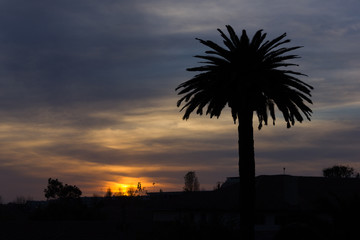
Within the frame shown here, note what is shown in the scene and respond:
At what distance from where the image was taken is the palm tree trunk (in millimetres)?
42062

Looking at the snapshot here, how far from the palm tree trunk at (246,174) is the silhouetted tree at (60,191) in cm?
11913

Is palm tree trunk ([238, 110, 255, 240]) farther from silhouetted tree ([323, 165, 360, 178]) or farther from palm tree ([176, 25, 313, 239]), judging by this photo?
silhouetted tree ([323, 165, 360, 178])

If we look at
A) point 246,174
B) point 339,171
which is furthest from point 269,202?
point 339,171

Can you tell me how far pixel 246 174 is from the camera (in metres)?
42.0

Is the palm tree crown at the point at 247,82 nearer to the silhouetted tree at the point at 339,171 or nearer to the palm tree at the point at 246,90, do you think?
the palm tree at the point at 246,90

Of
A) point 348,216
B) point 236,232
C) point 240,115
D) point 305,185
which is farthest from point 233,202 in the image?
point 348,216

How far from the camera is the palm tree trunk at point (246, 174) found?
138ft

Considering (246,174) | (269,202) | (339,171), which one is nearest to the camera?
(246,174)

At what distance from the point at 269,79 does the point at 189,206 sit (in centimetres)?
2739

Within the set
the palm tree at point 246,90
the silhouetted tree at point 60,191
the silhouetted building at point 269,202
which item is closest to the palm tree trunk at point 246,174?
the palm tree at point 246,90

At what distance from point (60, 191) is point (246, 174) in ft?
406

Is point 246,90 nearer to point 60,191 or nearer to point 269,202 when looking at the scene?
point 269,202

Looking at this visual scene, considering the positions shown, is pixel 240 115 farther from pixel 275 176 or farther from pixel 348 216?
pixel 275 176

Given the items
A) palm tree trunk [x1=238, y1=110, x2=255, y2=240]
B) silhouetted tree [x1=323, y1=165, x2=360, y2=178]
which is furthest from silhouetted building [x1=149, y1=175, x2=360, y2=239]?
silhouetted tree [x1=323, y1=165, x2=360, y2=178]
